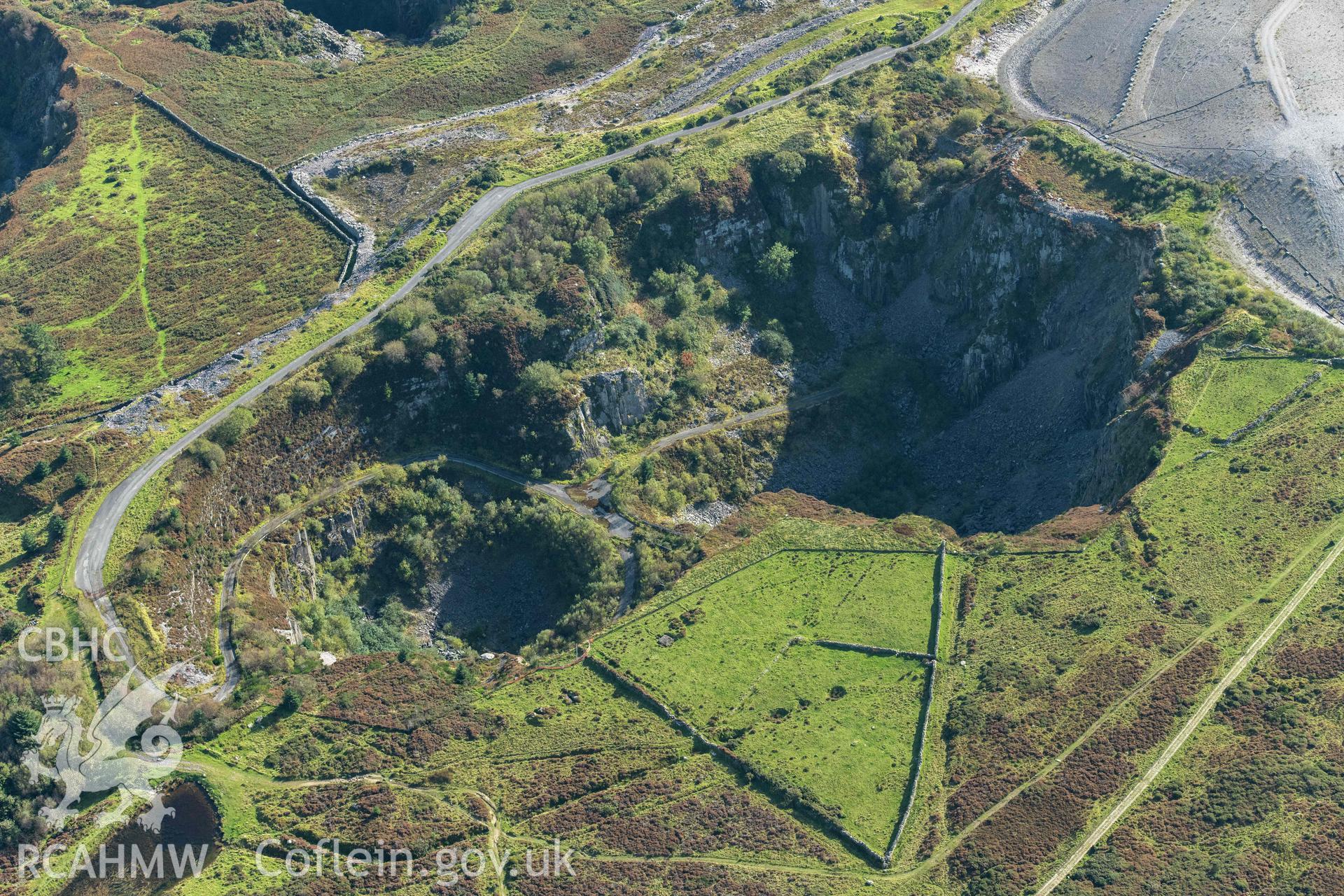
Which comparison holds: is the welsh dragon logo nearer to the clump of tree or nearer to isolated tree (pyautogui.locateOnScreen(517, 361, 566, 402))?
the clump of tree

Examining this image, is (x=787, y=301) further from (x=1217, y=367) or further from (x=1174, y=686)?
(x=1174, y=686)

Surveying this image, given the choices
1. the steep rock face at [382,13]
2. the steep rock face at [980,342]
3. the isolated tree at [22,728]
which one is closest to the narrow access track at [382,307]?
the isolated tree at [22,728]

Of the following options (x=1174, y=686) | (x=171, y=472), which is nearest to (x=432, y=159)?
(x=171, y=472)

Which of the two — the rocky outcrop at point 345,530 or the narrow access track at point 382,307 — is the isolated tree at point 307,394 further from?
the rocky outcrop at point 345,530

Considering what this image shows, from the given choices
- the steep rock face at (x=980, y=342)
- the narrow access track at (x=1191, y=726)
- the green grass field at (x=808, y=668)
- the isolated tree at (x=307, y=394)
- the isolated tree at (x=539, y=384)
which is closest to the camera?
the narrow access track at (x=1191, y=726)

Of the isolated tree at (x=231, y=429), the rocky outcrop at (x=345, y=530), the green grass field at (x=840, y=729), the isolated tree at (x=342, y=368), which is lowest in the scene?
the green grass field at (x=840, y=729)
